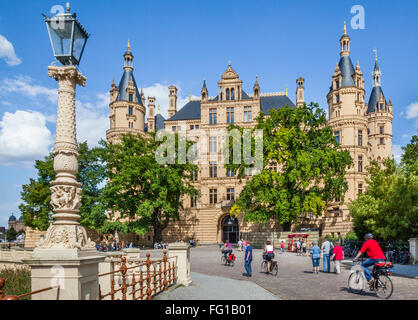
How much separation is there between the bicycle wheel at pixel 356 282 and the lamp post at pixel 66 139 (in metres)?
9.56

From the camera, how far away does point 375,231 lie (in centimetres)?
3128

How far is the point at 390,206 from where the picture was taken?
30812 mm

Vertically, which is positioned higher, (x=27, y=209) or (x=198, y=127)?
(x=198, y=127)

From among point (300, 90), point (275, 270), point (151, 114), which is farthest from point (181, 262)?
point (151, 114)

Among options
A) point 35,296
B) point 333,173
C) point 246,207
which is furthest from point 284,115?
point 35,296

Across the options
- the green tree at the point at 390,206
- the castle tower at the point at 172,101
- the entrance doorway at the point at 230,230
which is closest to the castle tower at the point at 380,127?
the entrance doorway at the point at 230,230

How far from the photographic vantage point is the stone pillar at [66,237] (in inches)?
269

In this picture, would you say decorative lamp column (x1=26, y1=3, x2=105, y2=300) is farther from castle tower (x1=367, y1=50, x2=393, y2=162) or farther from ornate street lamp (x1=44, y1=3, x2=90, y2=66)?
castle tower (x1=367, y1=50, x2=393, y2=162)

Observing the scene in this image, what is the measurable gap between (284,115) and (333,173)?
801 cm

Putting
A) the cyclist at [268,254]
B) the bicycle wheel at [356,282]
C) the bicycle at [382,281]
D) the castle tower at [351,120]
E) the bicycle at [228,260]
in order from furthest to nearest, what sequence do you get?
the castle tower at [351,120], the bicycle at [228,260], the cyclist at [268,254], the bicycle wheel at [356,282], the bicycle at [382,281]

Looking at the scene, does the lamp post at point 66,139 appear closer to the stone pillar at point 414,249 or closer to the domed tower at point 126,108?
the stone pillar at point 414,249

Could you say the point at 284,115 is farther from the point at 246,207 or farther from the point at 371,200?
the point at 371,200

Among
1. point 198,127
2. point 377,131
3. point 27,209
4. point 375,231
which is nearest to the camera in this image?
point 375,231

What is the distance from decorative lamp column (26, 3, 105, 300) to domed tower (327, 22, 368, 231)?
47918mm
